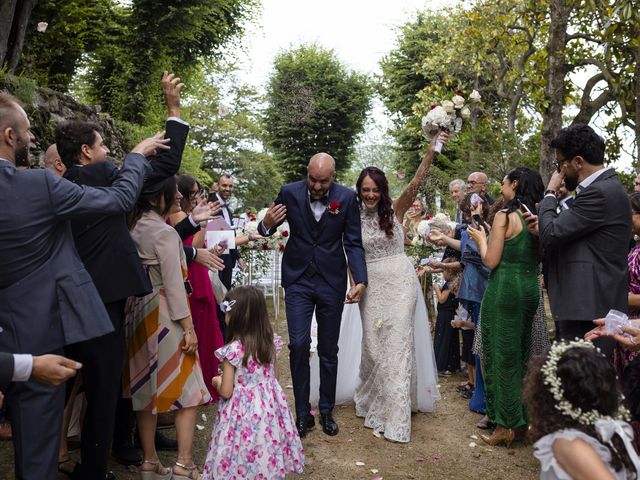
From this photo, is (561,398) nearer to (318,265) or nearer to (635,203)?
(635,203)

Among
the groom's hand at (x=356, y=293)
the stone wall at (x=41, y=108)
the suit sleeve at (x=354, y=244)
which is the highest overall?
the stone wall at (x=41, y=108)

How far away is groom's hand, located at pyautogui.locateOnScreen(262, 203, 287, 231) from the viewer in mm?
5113

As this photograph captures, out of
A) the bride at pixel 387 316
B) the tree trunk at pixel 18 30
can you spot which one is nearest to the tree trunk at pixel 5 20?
the tree trunk at pixel 18 30

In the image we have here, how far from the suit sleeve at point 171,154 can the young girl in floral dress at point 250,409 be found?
87cm

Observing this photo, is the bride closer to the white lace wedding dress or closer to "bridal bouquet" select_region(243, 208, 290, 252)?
the white lace wedding dress

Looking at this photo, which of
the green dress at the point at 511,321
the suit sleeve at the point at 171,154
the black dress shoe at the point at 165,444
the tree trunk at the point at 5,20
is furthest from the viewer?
the tree trunk at the point at 5,20

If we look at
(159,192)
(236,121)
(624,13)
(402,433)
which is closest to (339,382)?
(402,433)

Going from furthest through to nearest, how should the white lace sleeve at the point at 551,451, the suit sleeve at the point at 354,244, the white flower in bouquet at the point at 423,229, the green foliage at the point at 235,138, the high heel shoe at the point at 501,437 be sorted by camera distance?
the green foliage at the point at 235,138 → the white flower in bouquet at the point at 423,229 → the suit sleeve at the point at 354,244 → the high heel shoe at the point at 501,437 → the white lace sleeve at the point at 551,451

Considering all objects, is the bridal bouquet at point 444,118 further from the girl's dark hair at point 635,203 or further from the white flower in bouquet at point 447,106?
the girl's dark hair at point 635,203

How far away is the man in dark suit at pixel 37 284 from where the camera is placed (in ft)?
8.61

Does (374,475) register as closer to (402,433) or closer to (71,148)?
(402,433)

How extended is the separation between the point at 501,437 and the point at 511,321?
38.8 inches

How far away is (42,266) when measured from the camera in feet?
9.05

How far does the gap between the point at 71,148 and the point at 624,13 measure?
236 inches
